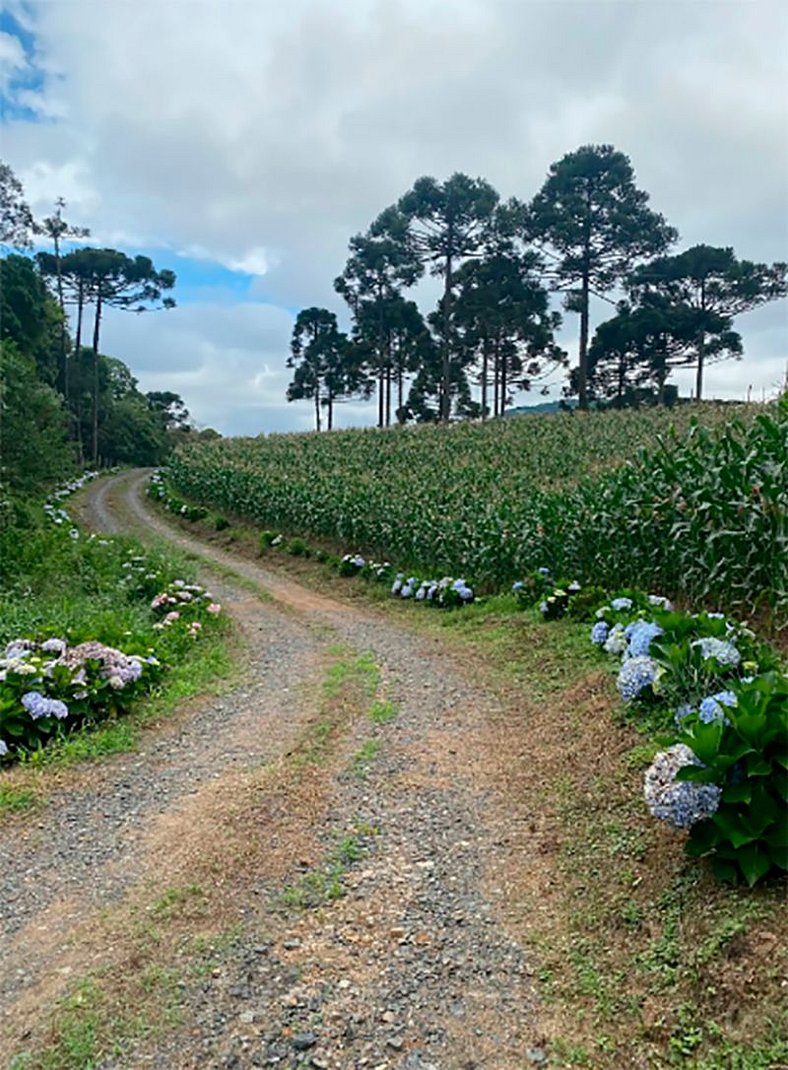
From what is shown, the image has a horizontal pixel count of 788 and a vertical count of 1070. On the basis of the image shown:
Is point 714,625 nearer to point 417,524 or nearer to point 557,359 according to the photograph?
point 417,524

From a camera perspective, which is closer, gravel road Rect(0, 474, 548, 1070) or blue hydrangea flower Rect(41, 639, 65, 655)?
gravel road Rect(0, 474, 548, 1070)

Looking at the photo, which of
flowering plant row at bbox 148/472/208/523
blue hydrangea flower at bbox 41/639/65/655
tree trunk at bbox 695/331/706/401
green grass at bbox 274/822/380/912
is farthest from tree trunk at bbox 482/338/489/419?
green grass at bbox 274/822/380/912

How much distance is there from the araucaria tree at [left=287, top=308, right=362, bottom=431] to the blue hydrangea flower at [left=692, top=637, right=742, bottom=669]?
42531 mm

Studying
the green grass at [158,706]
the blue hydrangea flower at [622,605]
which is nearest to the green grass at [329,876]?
the green grass at [158,706]

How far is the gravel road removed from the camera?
215 centimetres

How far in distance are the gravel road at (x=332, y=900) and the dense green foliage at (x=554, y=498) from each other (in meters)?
2.14

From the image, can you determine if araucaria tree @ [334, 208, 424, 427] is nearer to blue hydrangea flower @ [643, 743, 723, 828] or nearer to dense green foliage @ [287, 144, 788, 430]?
dense green foliage @ [287, 144, 788, 430]

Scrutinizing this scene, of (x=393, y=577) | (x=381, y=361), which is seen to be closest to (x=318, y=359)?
(x=381, y=361)

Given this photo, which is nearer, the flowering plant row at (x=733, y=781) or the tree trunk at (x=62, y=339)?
the flowering plant row at (x=733, y=781)

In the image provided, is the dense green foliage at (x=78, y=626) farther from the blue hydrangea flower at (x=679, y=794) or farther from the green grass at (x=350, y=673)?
the blue hydrangea flower at (x=679, y=794)

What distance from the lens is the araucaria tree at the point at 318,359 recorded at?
45406 mm

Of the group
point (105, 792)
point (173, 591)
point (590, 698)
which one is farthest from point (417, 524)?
point (105, 792)

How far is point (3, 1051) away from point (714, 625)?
10.8 ft

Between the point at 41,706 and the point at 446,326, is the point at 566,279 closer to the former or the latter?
the point at 446,326
